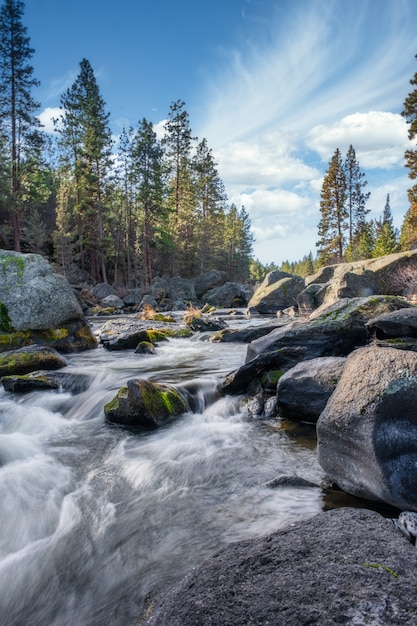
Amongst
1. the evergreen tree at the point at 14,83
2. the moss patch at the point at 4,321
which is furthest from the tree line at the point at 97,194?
the moss patch at the point at 4,321

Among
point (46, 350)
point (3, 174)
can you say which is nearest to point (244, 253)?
point (3, 174)

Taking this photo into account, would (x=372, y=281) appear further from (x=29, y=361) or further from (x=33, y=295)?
(x=29, y=361)

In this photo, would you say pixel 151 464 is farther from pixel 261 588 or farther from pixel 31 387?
pixel 31 387

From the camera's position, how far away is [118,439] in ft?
19.4

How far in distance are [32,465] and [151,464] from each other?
1.64m

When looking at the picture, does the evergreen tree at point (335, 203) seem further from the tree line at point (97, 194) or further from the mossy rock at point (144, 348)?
the mossy rock at point (144, 348)

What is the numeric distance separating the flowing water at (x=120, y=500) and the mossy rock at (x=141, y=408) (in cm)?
20

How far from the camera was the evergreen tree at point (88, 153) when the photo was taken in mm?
35969

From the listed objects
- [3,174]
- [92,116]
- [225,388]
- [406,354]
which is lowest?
[225,388]

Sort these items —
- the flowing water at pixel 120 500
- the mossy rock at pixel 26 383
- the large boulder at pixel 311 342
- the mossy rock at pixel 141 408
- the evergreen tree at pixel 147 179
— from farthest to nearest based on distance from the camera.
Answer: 1. the evergreen tree at pixel 147 179
2. the mossy rock at pixel 26 383
3. the large boulder at pixel 311 342
4. the mossy rock at pixel 141 408
5. the flowing water at pixel 120 500

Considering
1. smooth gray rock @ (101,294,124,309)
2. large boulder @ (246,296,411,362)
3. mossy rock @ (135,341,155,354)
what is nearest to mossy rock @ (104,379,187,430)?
large boulder @ (246,296,411,362)

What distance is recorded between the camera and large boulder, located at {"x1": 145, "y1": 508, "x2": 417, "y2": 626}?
190cm

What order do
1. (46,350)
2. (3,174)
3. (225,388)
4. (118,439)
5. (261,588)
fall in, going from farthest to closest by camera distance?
(3,174) < (46,350) < (225,388) < (118,439) < (261,588)

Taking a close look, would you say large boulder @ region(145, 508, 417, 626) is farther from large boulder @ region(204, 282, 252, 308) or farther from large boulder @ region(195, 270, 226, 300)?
large boulder @ region(195, 270, 226, 300)
